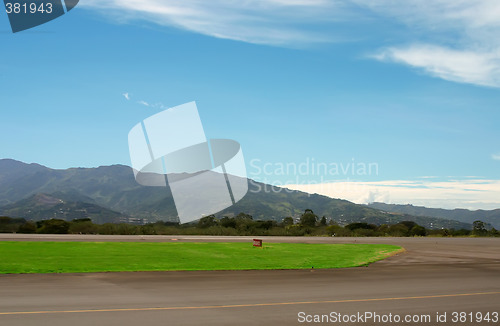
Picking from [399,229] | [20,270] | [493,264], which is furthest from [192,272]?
[399,229]

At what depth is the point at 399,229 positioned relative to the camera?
89.9m

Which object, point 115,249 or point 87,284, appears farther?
point 115,249

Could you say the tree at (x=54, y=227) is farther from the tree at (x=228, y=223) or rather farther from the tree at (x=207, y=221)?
the tree at (x=228, y=223)

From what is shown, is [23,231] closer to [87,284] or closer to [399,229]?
[87,284]

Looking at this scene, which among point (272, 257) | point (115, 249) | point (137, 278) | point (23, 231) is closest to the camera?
point (137, 278)

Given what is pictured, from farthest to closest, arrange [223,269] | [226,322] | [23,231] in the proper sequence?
[23,231] → [223,269] → [226,322]

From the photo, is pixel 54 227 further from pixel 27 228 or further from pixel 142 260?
pixel 142 260

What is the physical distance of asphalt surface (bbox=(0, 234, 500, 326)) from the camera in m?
11.3

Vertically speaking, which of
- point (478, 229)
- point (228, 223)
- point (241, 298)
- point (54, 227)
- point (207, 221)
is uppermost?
point (207, 221)

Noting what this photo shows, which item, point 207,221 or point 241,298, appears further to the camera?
point 207,221

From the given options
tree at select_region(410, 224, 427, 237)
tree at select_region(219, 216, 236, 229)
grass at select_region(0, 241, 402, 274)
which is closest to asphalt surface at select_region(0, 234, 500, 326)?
grass at select_region(0, 241, 402, 274)

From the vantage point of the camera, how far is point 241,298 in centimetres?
1409

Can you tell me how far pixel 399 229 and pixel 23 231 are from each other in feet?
197

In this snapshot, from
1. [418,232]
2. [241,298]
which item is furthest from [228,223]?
[241,298]
